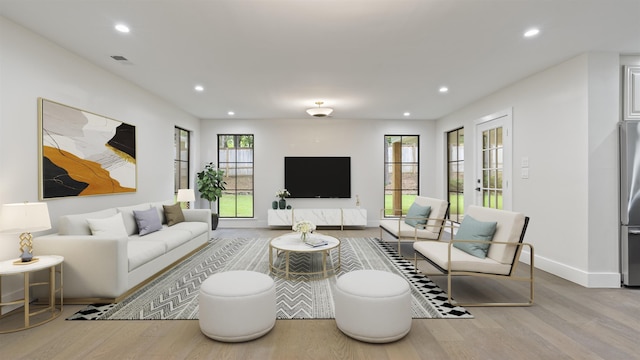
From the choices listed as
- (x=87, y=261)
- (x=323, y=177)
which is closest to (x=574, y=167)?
(x=323, y=177)

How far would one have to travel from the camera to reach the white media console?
7.02 m

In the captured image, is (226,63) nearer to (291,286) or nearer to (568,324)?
(291,286)

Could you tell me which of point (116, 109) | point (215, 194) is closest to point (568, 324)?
point (116, 109)

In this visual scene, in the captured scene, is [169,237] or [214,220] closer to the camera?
[169,237]

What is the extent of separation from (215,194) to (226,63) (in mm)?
3740

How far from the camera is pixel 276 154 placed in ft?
24.4

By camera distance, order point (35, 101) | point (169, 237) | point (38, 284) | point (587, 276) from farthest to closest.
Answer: point (169, 237) → point (587, 276) → point (35, 101) → point (38, 284)

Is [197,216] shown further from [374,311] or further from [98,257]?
[374,311]

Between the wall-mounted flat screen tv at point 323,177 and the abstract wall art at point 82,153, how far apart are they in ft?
11.9

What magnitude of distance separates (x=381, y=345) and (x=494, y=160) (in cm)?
415

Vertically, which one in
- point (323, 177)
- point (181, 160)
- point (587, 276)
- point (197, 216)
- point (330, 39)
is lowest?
point (587, 276)

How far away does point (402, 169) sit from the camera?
7.68m

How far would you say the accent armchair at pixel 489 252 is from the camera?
9.43 feet

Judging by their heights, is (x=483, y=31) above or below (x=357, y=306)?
above
